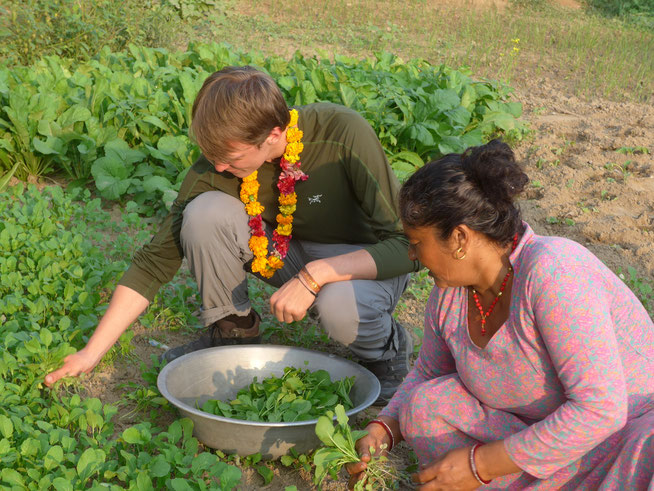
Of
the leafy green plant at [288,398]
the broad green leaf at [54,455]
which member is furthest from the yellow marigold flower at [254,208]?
the broad green leaf at [54,455]

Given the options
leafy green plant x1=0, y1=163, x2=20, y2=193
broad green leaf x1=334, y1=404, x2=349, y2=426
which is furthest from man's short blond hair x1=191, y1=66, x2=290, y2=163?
leafy green plant x1=0, y1=163, x2=20, y2=193

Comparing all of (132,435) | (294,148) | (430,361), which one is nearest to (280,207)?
(294,148)

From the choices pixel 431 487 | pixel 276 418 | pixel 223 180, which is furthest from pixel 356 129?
pixel 431 487

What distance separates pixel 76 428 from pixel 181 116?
2887 mm

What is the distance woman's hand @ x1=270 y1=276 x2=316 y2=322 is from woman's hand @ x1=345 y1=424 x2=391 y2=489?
502 mm

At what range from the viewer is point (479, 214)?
1906mm

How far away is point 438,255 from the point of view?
2.00 meters

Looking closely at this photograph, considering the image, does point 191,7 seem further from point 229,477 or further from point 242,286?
point 229,477

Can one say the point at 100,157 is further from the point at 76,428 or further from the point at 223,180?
the point at 76,428

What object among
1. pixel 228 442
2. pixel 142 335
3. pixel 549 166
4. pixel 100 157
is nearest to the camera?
pixel 228 442

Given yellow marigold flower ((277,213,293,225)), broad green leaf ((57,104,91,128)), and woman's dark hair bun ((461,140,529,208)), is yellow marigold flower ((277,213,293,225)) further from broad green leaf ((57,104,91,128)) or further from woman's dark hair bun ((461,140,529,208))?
broad green leaf ((57,104,91,128))

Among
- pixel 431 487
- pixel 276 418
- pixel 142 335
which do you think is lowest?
pixel 142 335

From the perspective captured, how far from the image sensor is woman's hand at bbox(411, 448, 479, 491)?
78.0 inches

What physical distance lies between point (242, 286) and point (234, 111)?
0.83 meters
